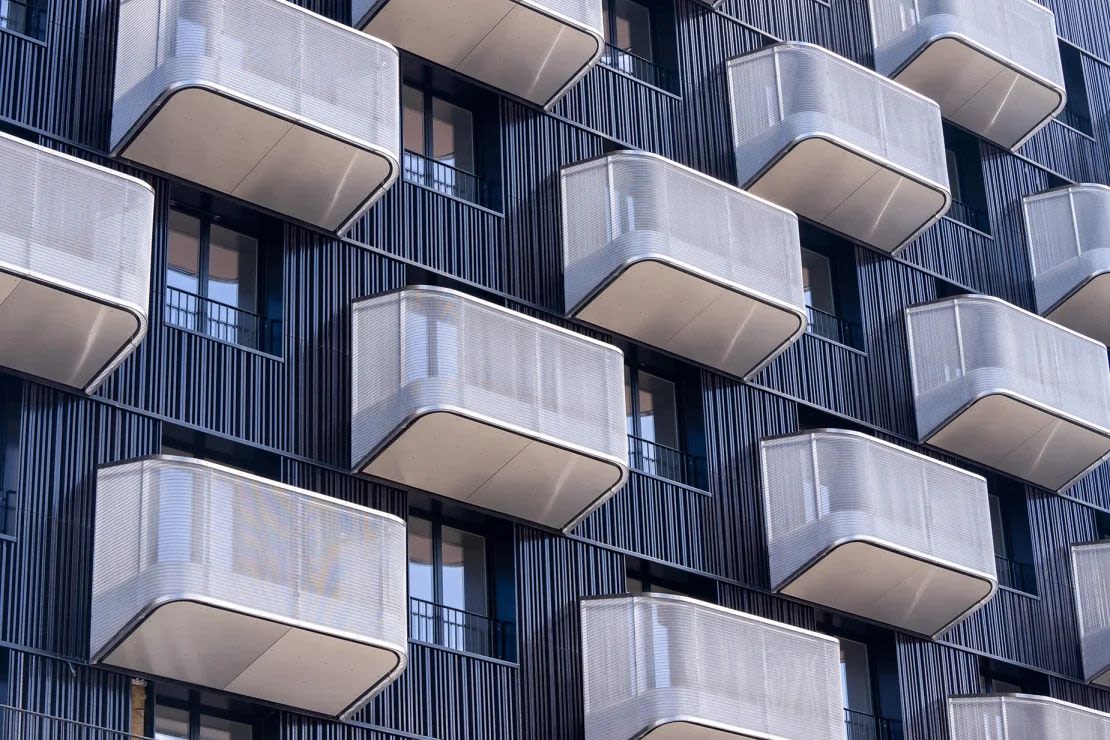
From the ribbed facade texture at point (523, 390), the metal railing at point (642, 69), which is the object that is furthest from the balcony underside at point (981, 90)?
the metal railing at point (642, 69)

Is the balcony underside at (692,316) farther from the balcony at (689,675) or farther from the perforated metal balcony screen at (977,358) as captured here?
the balcony at (689,675)

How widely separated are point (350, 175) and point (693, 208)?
5.21m

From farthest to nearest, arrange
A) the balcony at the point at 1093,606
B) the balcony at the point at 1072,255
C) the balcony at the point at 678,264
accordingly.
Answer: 1. the balcony at the point at 1072,255
2. the balcony at the point at 1093,606
3. the balcony at the point at 678,264

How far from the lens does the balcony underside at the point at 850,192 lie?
3142 centimetres

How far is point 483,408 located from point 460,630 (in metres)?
2.64

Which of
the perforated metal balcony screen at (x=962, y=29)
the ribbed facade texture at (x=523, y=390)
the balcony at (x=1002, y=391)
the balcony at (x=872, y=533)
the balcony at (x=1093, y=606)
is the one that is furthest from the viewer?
the perforated metal balcony screen at (x=962, y=29)

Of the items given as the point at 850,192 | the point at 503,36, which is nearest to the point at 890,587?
the point at 850,192

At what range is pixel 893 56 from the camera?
1372 inches

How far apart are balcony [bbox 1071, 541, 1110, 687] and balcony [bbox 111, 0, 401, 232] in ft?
43.4

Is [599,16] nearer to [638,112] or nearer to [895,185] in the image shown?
[638,112]

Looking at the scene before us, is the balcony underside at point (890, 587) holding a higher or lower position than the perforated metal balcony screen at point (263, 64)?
lower

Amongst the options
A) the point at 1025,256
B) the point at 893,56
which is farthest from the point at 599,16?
the point at 1025,256

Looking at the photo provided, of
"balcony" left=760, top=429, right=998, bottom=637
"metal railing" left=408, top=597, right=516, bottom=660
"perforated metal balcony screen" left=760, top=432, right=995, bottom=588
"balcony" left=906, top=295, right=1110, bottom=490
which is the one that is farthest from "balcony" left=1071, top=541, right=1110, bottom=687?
"metal railing" left=408, top=597, right=516, bottom=660

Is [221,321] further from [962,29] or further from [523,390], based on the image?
[962,29]
